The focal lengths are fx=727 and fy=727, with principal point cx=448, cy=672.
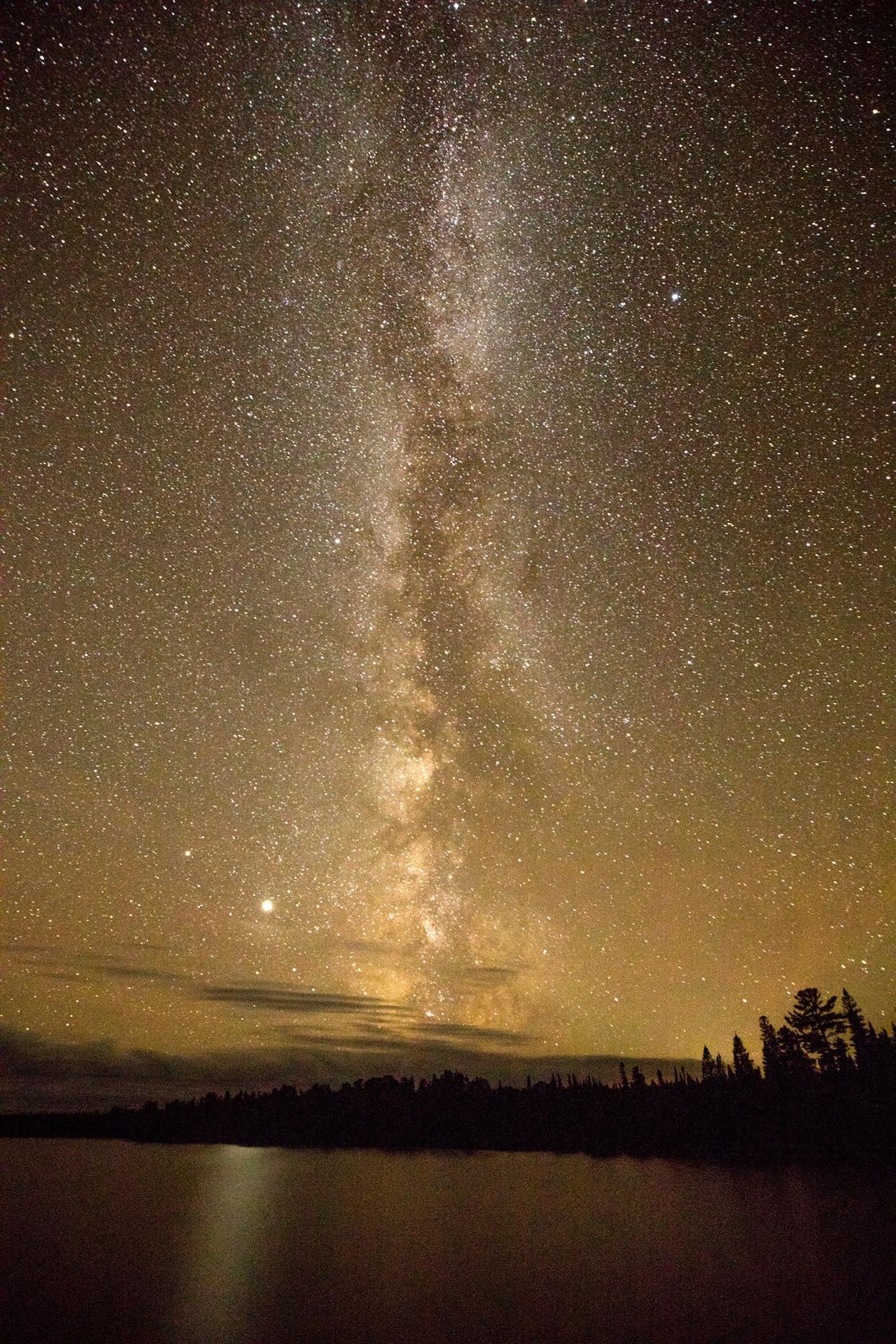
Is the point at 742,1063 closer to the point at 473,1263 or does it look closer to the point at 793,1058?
the point at 793,1058

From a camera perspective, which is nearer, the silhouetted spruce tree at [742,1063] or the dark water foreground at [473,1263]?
the dark water foreground at [473,1263]

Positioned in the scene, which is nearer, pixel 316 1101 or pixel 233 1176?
pixel 233 1176

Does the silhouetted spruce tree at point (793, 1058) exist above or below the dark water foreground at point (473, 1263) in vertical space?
above

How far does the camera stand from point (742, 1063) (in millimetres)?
72812

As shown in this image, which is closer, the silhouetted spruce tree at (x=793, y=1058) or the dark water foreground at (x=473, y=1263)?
the dark water foreground at (x=473, y=1263)

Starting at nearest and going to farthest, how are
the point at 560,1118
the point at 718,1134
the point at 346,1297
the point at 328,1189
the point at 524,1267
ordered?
the point at 346,1297 → the point at 524,1267 → the point at 328,1189 → the point at 718,1134 → the point at 560,1118

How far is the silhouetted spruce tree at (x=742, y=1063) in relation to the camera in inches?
2628

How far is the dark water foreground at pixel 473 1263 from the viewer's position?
Result: 49.2 ft

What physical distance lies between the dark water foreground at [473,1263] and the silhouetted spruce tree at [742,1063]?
2353 cm

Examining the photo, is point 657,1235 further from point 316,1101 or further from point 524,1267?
point 316,1101

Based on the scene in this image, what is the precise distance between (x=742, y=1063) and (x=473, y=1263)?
206 feet

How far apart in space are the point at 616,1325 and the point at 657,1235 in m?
12.5

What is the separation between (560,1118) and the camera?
92.3 metres

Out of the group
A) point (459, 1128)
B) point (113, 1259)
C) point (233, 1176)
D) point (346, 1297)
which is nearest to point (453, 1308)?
point (346, 1297)
